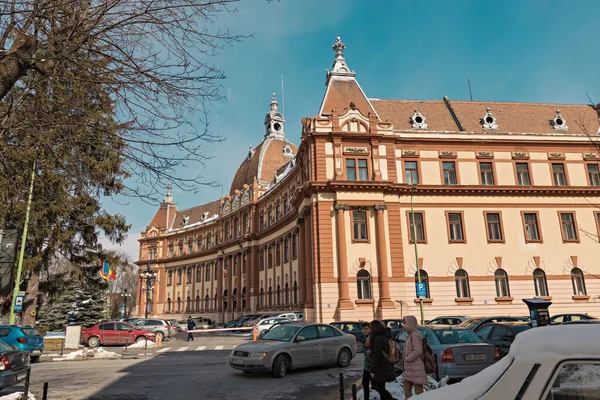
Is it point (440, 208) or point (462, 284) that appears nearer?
point (462, 284)

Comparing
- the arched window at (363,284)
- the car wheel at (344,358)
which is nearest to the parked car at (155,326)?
the arched window at (363,284)

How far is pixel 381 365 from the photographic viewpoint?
8609 mm

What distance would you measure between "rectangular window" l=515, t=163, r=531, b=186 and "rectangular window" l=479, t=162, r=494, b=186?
2.22 meters

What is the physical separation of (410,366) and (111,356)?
1808 cm

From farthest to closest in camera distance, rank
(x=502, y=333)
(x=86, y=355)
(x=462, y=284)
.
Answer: (x=462, y=284)
(x=86, y=355)
(x=502, y=333)

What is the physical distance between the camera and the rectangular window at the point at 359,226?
3425 centimetres

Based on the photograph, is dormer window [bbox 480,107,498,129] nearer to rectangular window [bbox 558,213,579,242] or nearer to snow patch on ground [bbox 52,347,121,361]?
rectangular window [bbox 558,213,579,242]

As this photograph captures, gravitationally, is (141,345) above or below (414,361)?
below

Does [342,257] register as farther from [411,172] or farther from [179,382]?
[179,382]

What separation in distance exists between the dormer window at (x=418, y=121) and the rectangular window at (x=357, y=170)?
6551 mm

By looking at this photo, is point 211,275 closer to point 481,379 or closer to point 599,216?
point 599,216

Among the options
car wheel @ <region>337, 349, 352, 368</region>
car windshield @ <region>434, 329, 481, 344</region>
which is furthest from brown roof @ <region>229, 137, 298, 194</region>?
car windshield @ <region>434, 329, 481, 344</region>

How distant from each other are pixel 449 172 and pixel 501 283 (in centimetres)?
943

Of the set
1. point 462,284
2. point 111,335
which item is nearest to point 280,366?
point 111,335
